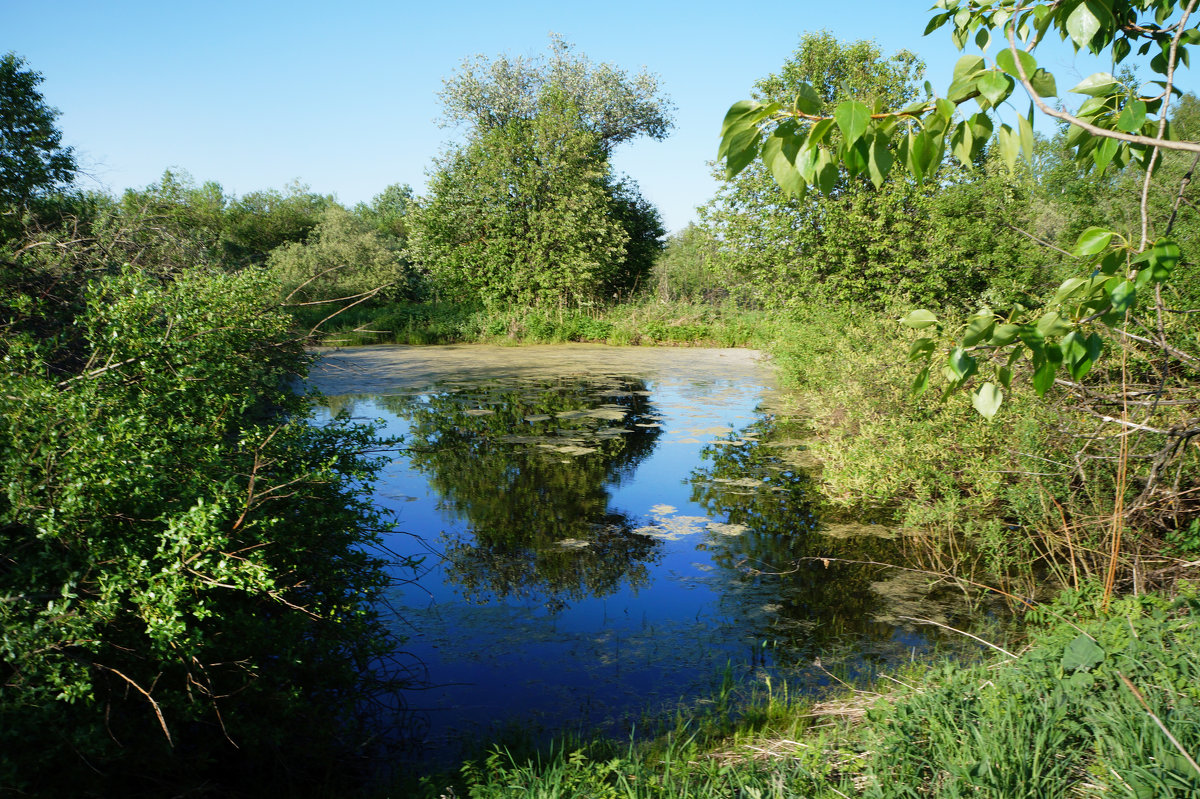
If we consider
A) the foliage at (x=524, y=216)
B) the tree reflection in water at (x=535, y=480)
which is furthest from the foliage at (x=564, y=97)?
the tree reflection in water at (x=535, y=480)

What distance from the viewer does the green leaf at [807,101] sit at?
4.83ft

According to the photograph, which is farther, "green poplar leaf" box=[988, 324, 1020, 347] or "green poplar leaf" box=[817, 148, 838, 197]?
"green poplar leaf" box=[988, 324, 1020, 347]

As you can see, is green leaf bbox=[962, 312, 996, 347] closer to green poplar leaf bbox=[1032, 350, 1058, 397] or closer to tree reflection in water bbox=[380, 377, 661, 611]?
green poplar leaf bbox=[1032, 350, 1058, 397]

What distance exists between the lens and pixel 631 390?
15.2m

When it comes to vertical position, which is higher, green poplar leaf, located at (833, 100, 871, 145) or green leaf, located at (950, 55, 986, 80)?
green leaf, located at (950, 55, 986, 80)

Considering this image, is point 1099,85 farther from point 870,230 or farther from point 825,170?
point 870,230

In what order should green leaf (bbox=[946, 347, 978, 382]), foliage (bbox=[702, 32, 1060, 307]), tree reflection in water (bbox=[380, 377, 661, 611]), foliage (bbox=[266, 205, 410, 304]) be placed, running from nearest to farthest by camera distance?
green leaf (bbox=[946, 347, 978, 382]) < tree reflection in water (bbox=[380, 377, 661, 611]) < foliage (bbox=[702, 32, 1060, 307]) < foliage (bbox=[266, 205, 410, 304])

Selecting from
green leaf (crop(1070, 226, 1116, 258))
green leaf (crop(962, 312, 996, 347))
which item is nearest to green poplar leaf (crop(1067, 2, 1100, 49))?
green leaf (crop(1070, 226, 1116, 258))

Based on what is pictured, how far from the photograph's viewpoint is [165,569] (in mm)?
2727

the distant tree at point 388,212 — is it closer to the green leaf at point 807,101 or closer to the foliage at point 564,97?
the foliage at point 564,97

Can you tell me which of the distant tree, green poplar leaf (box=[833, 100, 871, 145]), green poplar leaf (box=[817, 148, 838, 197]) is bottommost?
green poplar leaf (box=[817, 148, 838, 197])

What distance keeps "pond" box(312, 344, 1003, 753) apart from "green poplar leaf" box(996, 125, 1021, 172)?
3.11m

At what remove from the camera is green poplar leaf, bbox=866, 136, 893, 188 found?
166cm

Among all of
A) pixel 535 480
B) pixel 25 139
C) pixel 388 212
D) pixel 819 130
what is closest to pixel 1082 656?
pixel 819 130
